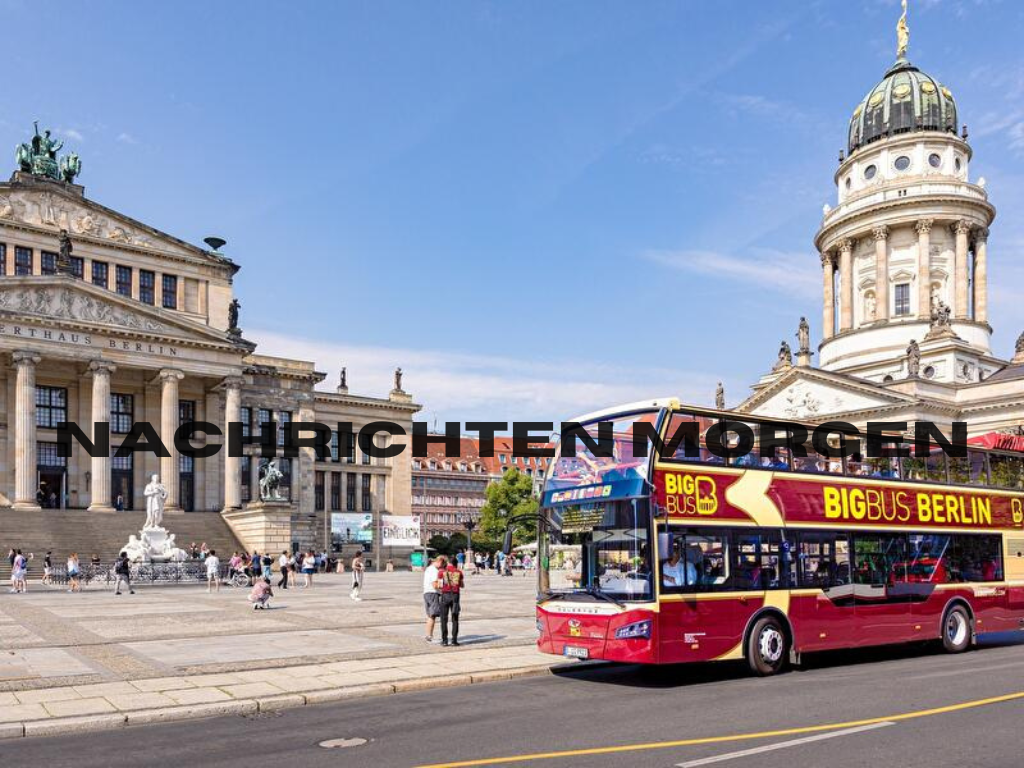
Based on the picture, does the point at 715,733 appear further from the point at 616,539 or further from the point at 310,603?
the point at 310,603

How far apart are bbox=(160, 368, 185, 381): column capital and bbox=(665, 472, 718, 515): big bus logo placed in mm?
47567

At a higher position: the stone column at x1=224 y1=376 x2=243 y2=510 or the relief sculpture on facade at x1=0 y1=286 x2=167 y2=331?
the relief sculpture on facade at x1=0 y1=286 x2=167 y2=331

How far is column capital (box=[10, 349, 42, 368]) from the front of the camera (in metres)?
50.9

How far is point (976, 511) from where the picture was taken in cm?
1977

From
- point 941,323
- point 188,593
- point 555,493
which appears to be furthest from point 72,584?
point 941,323

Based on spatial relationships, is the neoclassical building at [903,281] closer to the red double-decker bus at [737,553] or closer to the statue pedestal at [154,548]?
the statue pedestal at [154,548]

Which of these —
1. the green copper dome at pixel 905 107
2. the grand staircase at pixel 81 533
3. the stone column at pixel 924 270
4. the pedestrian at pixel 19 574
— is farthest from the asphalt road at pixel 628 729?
the green copper dome at pixel 905 107

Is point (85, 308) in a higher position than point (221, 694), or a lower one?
higher

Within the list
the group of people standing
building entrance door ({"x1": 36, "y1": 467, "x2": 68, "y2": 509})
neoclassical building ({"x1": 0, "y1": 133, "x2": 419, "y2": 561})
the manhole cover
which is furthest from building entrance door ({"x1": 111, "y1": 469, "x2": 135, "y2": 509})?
the manhole cover

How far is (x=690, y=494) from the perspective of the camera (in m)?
14.7

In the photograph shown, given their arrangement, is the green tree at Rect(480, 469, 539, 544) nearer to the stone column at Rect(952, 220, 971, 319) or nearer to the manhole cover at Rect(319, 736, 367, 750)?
the stone column at Rect(952, 220, 971, 319)

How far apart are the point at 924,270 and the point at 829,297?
36.5 feet

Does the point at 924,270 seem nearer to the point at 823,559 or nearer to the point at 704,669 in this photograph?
the point at 823,559

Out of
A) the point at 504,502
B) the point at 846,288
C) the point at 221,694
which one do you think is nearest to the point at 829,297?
the point at 846,288
